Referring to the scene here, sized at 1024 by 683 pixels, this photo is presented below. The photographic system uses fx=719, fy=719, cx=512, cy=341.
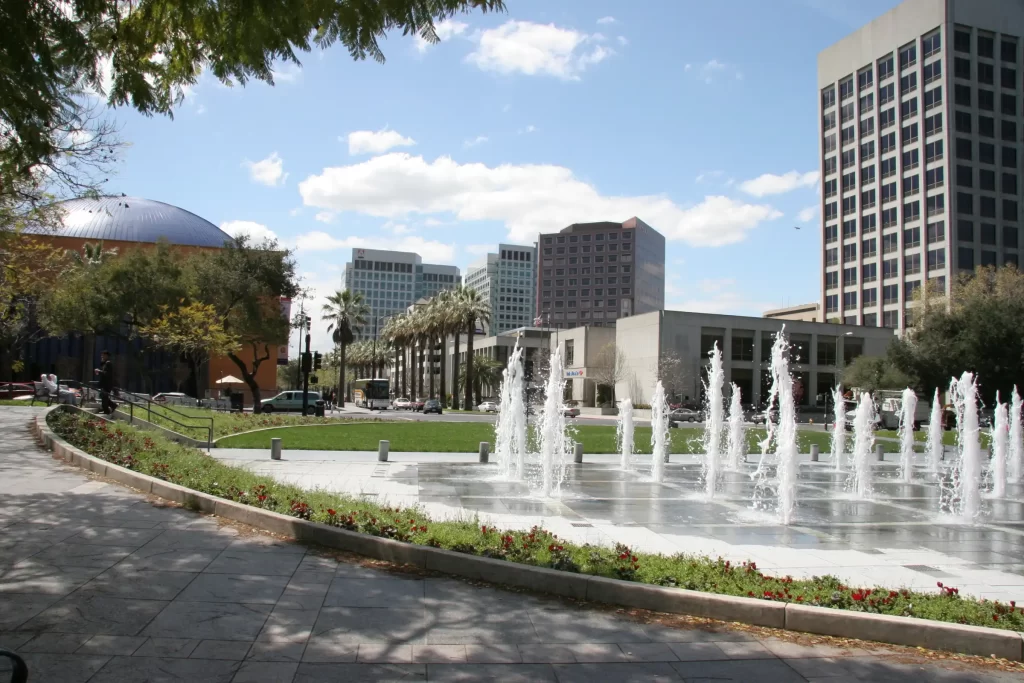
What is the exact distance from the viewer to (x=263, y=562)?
275 inches

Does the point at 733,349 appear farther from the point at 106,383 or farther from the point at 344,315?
the point at 106,383

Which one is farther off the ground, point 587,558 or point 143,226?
point 143,226

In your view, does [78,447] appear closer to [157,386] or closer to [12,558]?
[12,558]

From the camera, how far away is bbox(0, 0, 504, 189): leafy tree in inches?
239

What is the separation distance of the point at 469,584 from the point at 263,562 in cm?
204

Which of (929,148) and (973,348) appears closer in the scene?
(973,348)

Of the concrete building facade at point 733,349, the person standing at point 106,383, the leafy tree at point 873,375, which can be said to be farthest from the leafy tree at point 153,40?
the concrete building facade at point 733,349

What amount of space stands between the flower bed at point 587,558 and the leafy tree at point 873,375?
→ 4829 cm

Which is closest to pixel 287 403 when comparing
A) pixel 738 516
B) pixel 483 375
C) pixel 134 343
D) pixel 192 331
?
pixel 192 331

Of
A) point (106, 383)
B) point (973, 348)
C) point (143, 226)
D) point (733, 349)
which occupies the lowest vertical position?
point (106, 383)

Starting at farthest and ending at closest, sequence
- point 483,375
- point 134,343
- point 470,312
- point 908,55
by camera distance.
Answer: point 483,375 < point 908,55 < point 470,312 < point 134,343

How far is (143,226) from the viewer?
76250 millimetres

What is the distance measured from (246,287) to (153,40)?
42.8 m

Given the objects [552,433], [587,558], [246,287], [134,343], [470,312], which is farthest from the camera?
[470,312]
